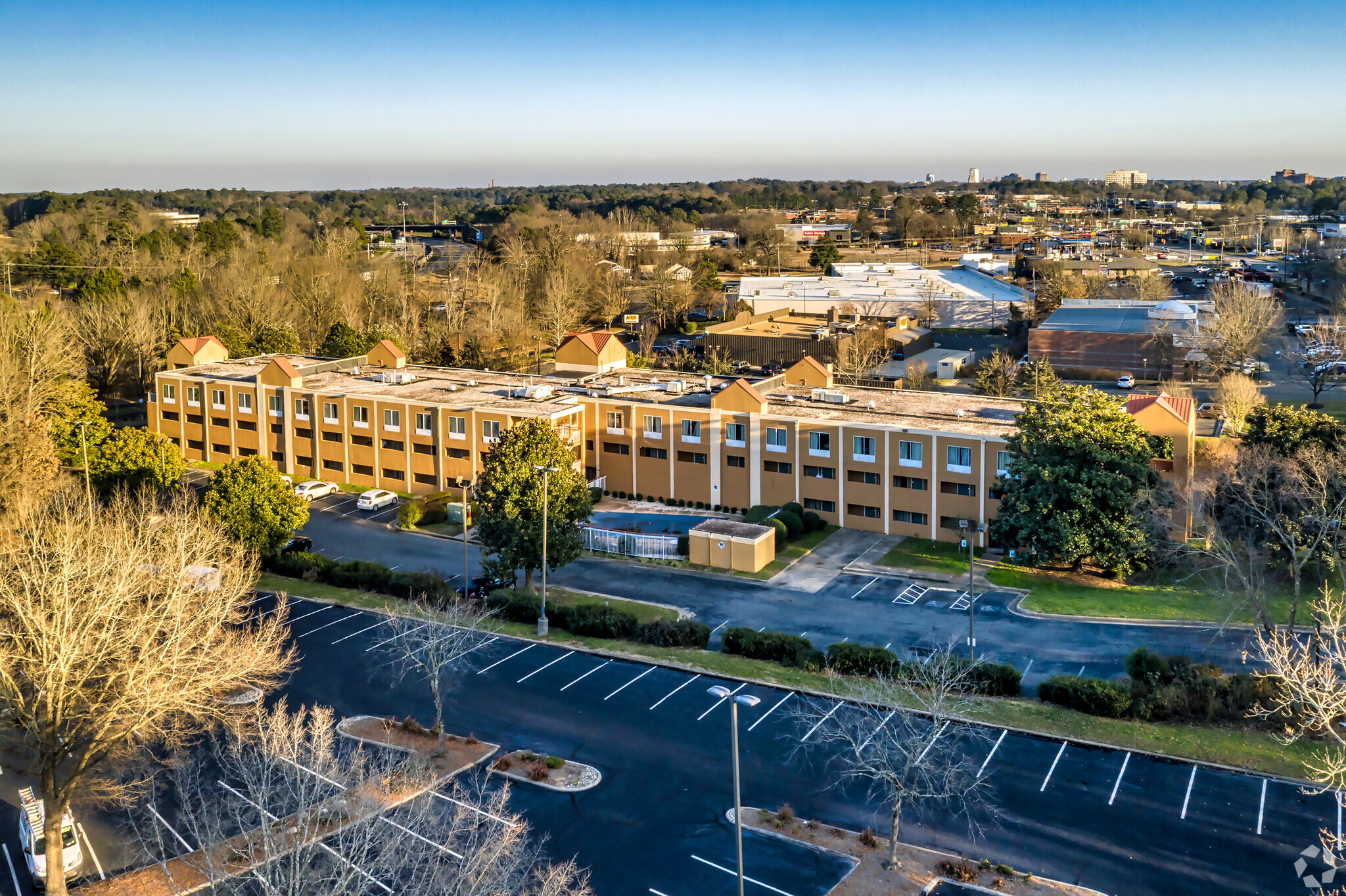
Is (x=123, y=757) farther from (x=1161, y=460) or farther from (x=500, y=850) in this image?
(x=1161, y=460)

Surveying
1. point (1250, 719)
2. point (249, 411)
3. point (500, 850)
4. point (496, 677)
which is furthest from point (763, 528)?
point (249, 411)

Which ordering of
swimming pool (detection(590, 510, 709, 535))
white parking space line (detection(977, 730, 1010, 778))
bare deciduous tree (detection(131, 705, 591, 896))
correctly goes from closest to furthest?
1. bare deciduous tree (detection(131, 705, 591, 896))
2. white parking space line (detection(977, 730, 1010, 778))
3. swimming pool (detection(590, 510, 709, 535))

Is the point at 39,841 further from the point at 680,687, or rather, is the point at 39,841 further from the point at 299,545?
the point at 299,545

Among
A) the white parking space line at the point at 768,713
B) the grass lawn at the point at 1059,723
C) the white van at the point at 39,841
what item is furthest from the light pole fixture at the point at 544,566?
the white van at the point at 39,841

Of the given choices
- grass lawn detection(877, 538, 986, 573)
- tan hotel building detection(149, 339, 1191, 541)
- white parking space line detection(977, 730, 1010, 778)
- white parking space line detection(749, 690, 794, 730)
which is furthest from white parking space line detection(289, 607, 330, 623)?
white parking space line detection(977, 730, 1010, 778)

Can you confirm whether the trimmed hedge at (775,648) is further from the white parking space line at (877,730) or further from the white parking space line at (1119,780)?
the white parking space line at (1119,780)

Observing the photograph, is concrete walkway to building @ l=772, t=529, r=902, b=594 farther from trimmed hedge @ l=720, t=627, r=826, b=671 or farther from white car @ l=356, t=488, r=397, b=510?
white car @ l=356, t=488, r=397, b=510

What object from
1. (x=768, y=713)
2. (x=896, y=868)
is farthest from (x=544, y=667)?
(x=896, y=868)

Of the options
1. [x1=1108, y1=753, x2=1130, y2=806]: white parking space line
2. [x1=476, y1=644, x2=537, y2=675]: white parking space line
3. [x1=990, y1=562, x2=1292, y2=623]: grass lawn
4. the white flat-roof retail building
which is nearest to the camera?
[x1=1108, y1=753, x2=1130, y2=806]: white parking space line
